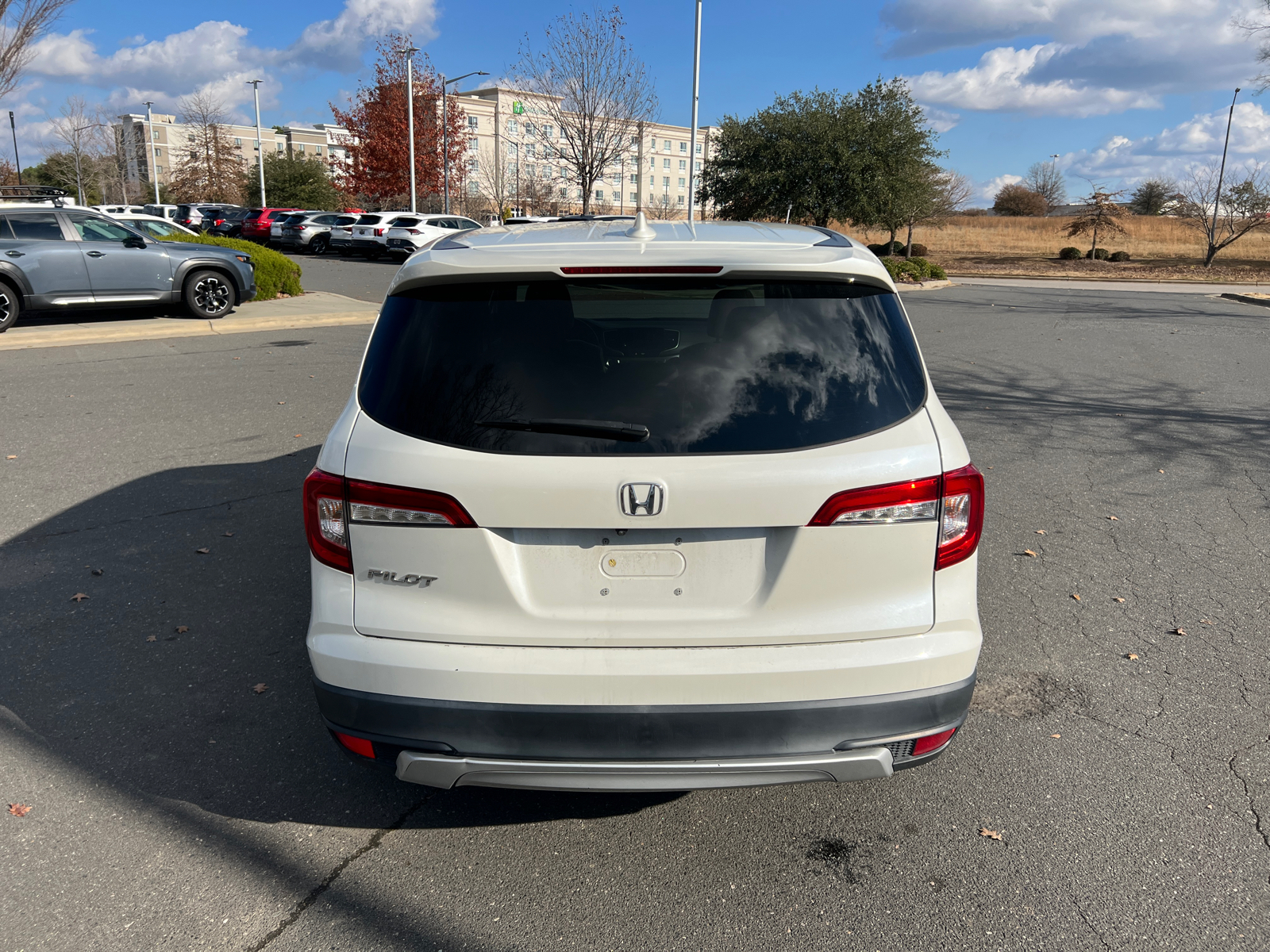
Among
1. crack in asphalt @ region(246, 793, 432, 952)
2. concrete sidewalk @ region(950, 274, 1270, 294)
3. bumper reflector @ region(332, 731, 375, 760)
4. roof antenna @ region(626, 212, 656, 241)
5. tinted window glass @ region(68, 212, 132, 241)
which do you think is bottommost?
crack in asphalt @ region(246, 793, 432, 952)

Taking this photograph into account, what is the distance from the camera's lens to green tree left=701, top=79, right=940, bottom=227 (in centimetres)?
3472

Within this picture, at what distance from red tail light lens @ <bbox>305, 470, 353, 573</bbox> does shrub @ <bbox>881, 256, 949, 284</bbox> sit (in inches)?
1034

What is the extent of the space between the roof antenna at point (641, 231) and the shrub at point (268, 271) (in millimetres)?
16004

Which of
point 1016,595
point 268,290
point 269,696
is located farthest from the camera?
point 268,290

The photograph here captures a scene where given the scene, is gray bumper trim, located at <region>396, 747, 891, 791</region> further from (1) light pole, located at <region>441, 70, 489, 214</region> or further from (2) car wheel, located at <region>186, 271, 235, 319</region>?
(1) light pole, located at <region>441, 70, 489, 214</region>

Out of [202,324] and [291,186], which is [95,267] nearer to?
[202,324]

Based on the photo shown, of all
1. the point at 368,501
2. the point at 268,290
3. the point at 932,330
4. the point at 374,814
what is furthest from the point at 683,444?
the point at 268,290

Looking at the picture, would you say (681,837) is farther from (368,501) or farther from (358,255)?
(358,255)

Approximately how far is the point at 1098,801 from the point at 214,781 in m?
3.00

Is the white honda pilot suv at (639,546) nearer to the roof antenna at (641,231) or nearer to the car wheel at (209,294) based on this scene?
the roof antenna at (641,231)

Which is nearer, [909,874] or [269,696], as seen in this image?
[909,874]

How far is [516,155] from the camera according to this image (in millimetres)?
70125

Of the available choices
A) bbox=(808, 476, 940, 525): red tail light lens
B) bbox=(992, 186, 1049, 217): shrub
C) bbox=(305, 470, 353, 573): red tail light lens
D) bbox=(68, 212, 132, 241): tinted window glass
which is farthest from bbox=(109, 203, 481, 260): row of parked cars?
bbox=(992, 186, 1049, 217): shrub

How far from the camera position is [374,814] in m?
3.08
